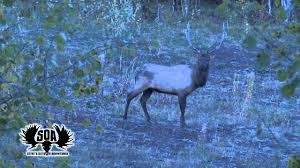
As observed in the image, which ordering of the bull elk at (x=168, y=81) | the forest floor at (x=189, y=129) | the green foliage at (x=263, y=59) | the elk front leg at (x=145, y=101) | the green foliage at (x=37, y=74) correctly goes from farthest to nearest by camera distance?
the bull elk at (x=168, y=81) → the elk front leg at (x=145, y=101) → the forest floor at (x=189, y=129) → the green foliage at (x=37, y=74) → the green foliage at (x=263, y=59)

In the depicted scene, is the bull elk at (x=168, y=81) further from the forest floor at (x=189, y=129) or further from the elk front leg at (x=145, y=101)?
the forest floor at (x=189, y=129)

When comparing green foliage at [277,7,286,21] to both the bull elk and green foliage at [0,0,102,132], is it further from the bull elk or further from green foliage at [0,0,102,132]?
the bull elk

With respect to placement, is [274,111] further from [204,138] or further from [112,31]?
[112,31]

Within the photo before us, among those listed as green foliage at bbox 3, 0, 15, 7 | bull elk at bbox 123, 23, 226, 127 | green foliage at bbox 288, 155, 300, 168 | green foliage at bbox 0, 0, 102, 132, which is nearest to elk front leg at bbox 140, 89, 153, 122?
bull elk at bbox 123, 23, 226, 127

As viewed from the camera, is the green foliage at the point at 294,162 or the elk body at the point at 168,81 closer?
the green foliage at the point at 294,162

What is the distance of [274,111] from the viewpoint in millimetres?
9844

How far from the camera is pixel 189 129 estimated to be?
28.0 feet

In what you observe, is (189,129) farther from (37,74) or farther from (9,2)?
(9,2)

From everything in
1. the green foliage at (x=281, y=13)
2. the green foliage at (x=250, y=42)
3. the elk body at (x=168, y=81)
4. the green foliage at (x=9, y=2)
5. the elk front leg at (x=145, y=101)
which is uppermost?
the green foliage at (x=9, y=2)

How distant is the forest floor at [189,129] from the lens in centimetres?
694

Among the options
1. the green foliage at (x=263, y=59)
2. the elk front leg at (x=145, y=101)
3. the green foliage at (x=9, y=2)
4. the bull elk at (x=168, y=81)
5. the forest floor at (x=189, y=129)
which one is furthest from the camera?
the bull elk at (x=168, y=81)

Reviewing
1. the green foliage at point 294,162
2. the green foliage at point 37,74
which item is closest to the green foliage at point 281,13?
the green foliage at point 294,162

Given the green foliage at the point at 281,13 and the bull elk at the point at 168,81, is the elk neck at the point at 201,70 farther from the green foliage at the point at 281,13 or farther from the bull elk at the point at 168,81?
the green foliage at the point at 281,13

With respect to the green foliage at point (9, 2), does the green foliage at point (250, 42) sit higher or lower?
lower
